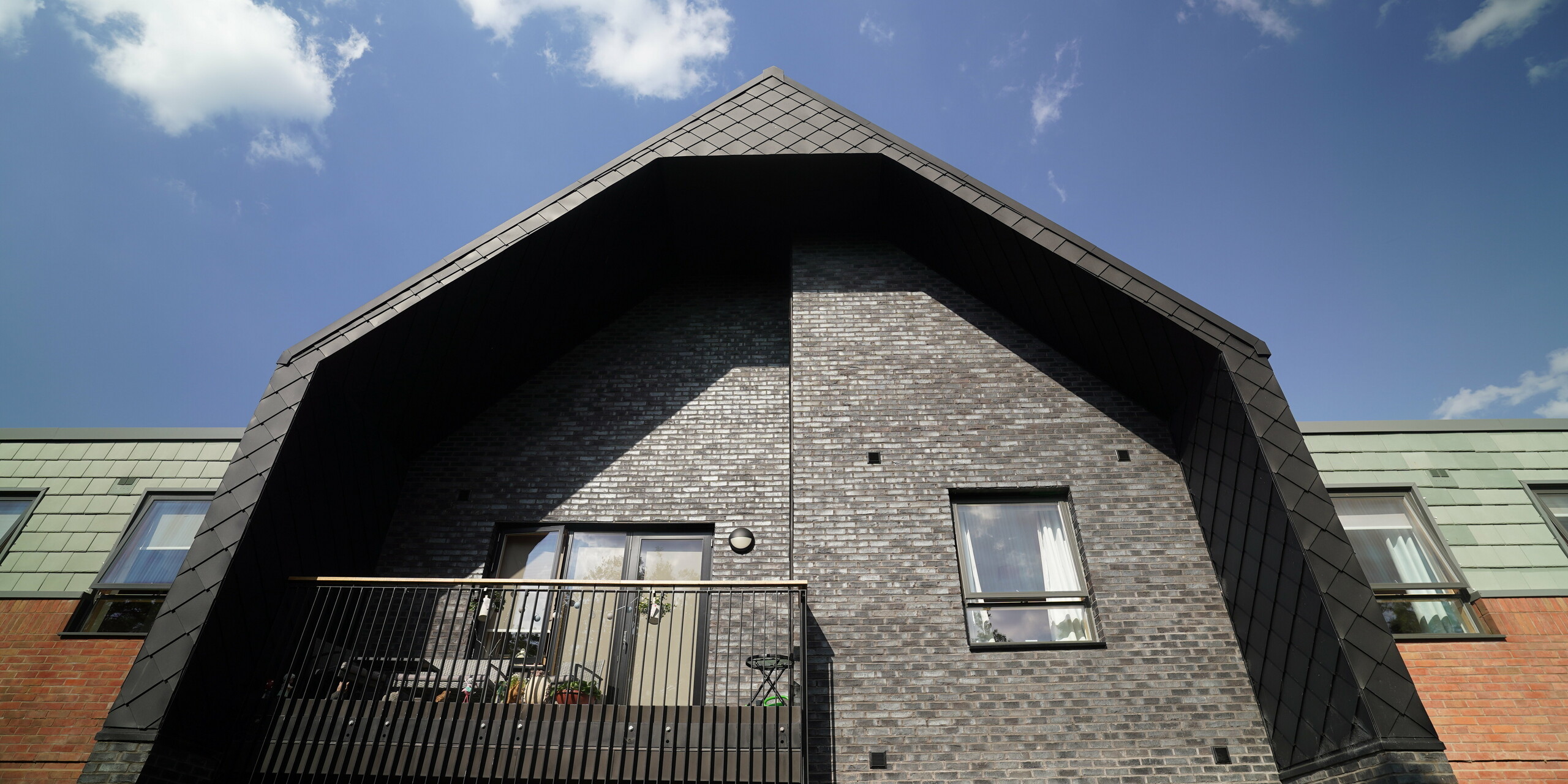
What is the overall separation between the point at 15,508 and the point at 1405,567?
1471cm

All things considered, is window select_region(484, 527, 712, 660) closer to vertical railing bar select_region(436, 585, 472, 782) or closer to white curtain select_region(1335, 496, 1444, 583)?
vertical railing bar select_region(436, 585, 472, 782)

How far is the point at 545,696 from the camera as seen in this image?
606 centimetres

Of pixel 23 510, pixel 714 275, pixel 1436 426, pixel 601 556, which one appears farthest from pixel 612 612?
pixel 1436 426

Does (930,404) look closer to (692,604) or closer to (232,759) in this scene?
(692,604)

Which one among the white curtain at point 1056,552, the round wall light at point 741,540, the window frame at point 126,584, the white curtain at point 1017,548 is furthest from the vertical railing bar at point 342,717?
the white curtain at point 1056,552

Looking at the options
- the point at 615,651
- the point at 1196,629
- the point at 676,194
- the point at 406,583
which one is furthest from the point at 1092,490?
the point at 406,583

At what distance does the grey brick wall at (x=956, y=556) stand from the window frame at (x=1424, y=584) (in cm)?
179

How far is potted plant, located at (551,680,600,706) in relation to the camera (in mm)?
6348

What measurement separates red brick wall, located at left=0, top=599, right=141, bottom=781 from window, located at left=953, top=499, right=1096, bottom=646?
25.5 feet

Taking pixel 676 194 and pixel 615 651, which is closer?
pixel 615 651

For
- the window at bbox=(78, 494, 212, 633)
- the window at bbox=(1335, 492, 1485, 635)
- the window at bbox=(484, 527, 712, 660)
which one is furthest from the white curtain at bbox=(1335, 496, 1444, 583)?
the window at bbox=(78, 494, 212, 633)

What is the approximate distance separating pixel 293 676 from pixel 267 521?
1286 millimetres

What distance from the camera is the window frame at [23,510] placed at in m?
8.45

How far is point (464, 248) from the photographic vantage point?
310 inches
